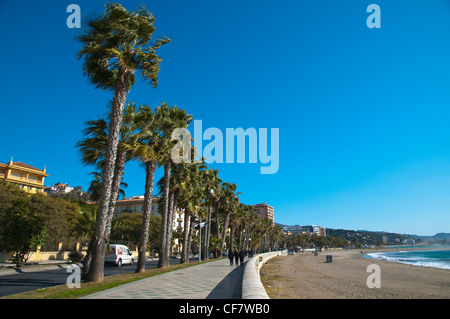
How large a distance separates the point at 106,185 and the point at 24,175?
64641 millimetres

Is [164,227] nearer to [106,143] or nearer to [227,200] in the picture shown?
[106,143]

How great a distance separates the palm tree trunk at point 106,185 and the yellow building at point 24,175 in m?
54.1

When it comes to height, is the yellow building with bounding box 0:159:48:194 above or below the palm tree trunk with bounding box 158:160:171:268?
above

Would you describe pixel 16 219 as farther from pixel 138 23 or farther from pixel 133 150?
pixel 138 23

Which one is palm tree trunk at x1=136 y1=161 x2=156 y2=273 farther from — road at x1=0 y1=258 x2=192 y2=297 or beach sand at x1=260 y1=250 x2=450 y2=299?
beach sand at x1=260 y1=250 x2=450 y2=299

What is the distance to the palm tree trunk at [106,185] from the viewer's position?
13.3 meters

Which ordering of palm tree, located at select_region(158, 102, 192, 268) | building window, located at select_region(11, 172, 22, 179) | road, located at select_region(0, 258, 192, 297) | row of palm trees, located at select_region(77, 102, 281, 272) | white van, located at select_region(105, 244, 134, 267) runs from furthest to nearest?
1. building window, located at select_region(11, 172, 22, 179)
2. white van, located at select_region(105, 244, 134, 267)
3. palm tree, located at select_region(158, 102, 192, 268)
4. row of palm trees, located at select_region(77, 102, 281, 272)
5. road, located at select_region(0, 258, 192, 297)

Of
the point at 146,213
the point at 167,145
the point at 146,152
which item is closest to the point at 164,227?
the point at 146,213

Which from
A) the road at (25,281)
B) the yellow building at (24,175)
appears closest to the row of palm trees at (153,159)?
the road at (25,281)

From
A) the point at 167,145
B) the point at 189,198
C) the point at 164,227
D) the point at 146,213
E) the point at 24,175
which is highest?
the point at 24,175

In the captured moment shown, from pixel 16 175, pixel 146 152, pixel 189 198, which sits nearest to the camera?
pixel 146 152

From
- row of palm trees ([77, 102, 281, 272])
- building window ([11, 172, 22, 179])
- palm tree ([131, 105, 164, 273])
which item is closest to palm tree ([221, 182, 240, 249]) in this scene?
row of palm trees ([77, 102, 281, 272])

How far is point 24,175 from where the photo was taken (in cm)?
6475

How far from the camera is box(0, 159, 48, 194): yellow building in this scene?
198ft
